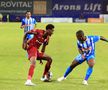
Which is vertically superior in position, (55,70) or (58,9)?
(55,70)

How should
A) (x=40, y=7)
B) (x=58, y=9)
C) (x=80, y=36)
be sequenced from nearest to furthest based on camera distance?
(x=80, y=36) → (x=58, y=9) → (x=40, y=7)

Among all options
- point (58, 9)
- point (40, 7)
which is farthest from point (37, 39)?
point (40, 7)

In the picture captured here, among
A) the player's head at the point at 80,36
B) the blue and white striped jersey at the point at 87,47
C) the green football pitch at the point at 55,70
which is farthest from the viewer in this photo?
the blue and white striped jersey at the point at 87,47

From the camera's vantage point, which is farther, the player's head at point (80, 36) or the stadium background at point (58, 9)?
the stadium background at point (58, 9)

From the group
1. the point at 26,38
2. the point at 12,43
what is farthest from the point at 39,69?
the point at 12,43

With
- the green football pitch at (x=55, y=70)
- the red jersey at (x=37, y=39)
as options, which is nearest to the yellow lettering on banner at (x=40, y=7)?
the green football pitch at (x=55, y=70)

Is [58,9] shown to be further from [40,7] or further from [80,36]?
[80,36]

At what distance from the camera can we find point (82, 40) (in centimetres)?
1422

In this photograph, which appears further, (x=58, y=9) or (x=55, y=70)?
(x=58, y=9)

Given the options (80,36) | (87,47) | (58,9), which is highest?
(80,36)

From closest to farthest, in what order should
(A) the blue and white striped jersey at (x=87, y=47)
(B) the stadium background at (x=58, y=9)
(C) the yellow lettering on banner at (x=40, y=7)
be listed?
(A) the blue and white striped jersey at (x=87, y=47) → (B) the stadium background at (x=58, y=9) → (C) the yellow lettering on banner at (x=40, y=7)

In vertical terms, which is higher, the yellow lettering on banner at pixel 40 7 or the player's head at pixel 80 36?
the player's head at pixel 80 36

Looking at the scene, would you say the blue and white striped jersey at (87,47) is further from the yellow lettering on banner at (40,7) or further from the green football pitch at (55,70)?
the yellow lettering on banner at (40,7)

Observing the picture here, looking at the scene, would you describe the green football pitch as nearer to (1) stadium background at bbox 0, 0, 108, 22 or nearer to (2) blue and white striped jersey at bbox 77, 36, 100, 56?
(2) blue and white striped jersey at bbox 77, 36, 100, 56
